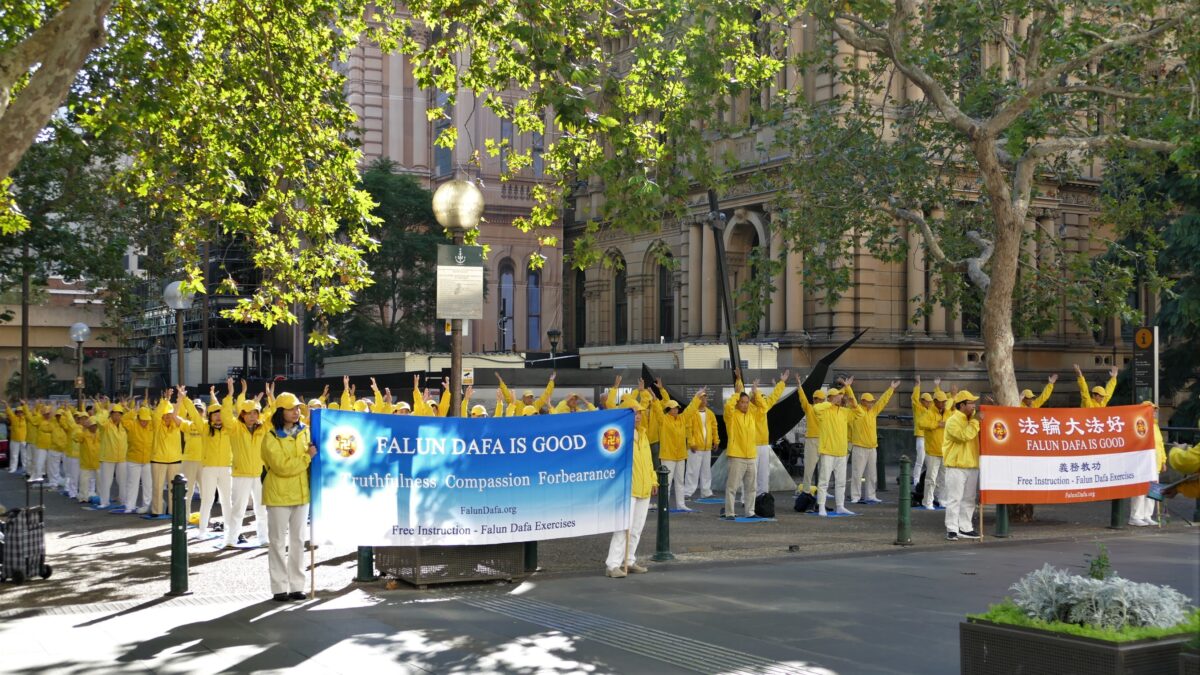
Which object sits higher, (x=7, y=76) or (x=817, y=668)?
(x=7, y=76)

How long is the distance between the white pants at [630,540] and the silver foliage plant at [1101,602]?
245 inches

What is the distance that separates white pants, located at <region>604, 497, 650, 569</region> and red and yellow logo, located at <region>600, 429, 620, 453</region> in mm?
585

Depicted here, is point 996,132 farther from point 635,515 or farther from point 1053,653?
point 1053,653

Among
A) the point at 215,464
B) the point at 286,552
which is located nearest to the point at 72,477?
the point at 215,464

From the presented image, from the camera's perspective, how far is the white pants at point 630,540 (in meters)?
13.5

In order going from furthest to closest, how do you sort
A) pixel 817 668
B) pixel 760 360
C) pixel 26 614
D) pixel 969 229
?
pixel 760 360 → pixel 969 229 → pixel 26 614 → pixel 817 668

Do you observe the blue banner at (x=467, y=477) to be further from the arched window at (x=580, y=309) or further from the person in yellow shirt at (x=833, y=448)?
the arched window at (x=580, y=309)

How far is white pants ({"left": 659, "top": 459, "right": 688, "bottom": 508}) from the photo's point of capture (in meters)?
21.7

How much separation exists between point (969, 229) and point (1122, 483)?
8.20 m

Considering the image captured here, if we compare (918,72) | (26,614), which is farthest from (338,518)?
(918,72)

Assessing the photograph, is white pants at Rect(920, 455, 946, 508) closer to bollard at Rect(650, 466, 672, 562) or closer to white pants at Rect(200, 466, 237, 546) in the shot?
bollard at Rect(650, 466, 672, 562)

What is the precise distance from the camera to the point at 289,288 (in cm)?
1977

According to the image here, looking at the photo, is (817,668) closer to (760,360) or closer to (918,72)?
(918,72)

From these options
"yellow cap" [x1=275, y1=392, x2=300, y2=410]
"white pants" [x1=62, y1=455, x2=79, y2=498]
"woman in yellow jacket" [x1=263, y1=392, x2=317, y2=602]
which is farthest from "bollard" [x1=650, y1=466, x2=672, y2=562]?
"white pants" [x1=62, y1=455, x2=79, y2=498]
